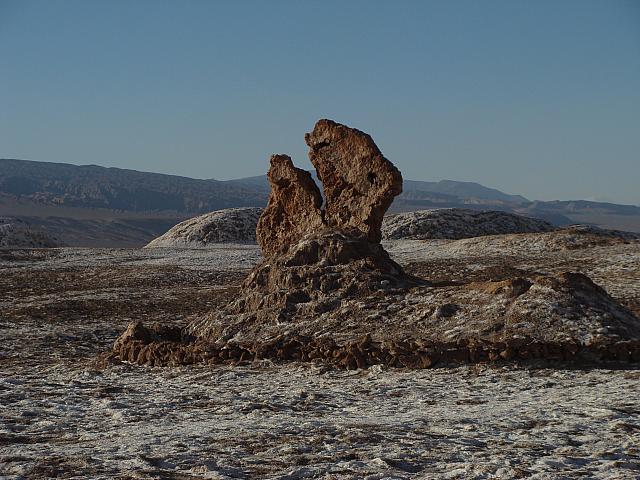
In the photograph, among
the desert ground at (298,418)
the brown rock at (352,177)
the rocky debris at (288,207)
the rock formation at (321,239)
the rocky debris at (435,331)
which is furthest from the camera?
the rocky debris at (288,207)

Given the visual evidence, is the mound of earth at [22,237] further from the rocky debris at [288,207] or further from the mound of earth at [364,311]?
the mound of earth at [364,311]

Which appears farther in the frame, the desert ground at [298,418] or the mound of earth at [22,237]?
the mound of earth at [22,237]

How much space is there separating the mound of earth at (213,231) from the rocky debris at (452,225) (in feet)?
24.7

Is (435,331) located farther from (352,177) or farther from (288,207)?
(288,207)

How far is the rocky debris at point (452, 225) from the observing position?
4144cm

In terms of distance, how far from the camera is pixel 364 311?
488 inches

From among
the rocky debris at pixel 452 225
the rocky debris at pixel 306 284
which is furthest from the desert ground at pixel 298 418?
the rocky debris at pixel 452 225

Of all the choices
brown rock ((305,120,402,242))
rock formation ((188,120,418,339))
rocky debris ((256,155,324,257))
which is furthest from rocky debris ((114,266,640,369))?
rocky debris ((256,155,324,257))

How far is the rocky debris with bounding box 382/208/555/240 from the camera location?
41438 millimetres

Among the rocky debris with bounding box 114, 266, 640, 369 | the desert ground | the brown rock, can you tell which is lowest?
the desert ground

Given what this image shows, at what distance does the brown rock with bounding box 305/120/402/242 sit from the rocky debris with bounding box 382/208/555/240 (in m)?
24.9

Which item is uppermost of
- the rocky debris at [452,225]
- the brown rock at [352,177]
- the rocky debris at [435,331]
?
the brown rock at [352,177]

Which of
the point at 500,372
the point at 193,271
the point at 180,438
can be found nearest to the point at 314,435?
the point at 180,438

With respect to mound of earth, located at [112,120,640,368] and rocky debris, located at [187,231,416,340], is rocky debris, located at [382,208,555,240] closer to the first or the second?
mound of earth, located at [112,120,640,368]
